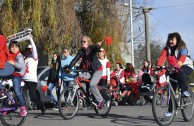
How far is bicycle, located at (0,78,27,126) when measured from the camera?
28.0ft

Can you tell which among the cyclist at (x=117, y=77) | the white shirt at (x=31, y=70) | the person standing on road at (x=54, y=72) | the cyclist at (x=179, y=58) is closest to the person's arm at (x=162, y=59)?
the cyclist at (x=179, y=58)

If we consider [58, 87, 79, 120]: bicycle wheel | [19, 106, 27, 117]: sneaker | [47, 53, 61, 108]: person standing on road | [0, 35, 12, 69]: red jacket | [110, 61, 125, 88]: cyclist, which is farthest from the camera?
[110, 61, 125, 88]: cyclist

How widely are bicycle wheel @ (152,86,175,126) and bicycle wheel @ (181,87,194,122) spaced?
1.46 ft

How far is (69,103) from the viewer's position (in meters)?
9.80

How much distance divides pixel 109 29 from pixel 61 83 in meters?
8.54

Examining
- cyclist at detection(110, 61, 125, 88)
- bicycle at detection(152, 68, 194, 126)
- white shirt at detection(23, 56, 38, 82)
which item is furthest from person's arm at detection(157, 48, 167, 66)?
cyclist at detection(110, 61, 125, 88)

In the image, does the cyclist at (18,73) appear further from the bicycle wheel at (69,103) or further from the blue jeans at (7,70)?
the bicycle wheel at (69,103)

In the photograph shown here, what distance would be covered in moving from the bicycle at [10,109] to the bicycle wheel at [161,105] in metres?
2.49

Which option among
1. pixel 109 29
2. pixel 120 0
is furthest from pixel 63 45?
pixel 120 0

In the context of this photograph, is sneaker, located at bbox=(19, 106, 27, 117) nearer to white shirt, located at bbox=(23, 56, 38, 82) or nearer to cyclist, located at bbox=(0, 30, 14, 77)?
cyclist, located at bbox=(0, 30, 14, 77)

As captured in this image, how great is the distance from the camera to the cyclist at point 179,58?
899cm

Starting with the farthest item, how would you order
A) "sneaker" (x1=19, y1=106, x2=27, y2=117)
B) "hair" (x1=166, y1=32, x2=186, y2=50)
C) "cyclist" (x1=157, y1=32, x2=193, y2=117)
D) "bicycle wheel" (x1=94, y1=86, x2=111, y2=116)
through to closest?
"bicycle wheel" (x1=94, y1=86, x2=111, y2=116) < "hair" (x1=166, y1=32, x2=186, y2=50) < "cyclist" (x1=157, y1=32, x2=193, y2=117) < "sneaker" (x1=19, y1=106, x2=27, y2=117)

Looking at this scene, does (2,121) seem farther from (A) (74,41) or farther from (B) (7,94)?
(A) (74,41)

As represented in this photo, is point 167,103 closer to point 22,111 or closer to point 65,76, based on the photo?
point 22,111
